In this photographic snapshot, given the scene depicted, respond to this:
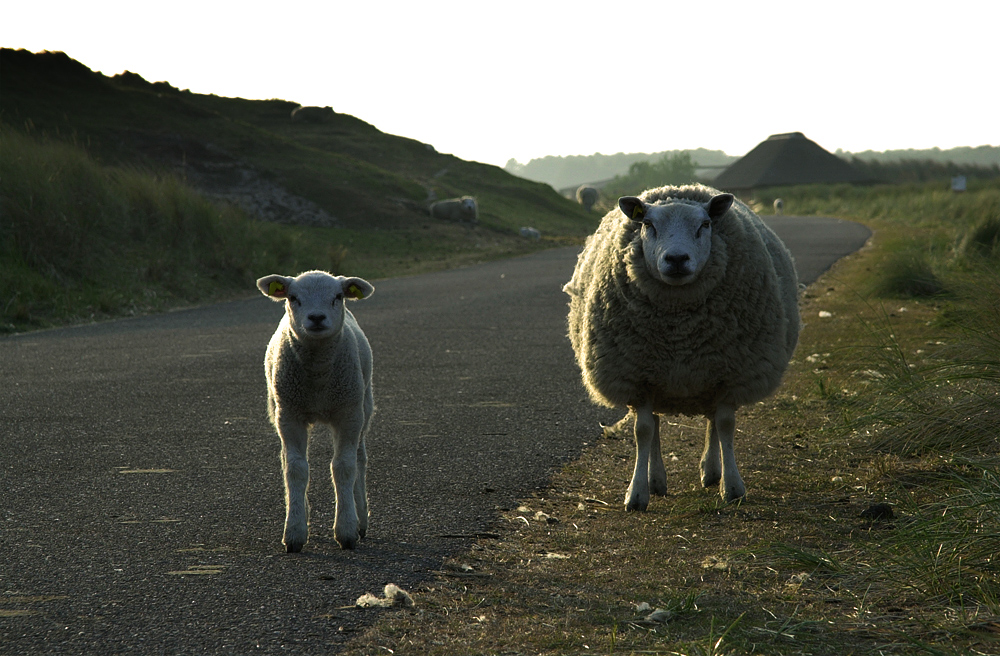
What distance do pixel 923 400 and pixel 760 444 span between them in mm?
1014

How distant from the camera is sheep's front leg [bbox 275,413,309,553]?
12.8ft

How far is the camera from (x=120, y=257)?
14.8m

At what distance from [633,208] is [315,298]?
1.89 m

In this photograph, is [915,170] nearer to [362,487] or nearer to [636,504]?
[636,504]

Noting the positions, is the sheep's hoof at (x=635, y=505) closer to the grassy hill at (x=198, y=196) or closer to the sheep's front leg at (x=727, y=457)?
the sheep's front leg at (x=727, y=457)

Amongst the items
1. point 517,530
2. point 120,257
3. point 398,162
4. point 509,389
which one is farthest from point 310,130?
point 517,530

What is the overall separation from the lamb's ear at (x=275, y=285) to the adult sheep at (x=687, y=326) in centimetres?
182

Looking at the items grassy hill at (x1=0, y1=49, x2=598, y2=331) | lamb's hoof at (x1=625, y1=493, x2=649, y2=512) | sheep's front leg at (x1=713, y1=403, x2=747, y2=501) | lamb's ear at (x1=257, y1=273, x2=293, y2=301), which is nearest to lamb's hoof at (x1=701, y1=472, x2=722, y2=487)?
sheep's front leg at (x1=713, y1=403, x2=747, y2=501)

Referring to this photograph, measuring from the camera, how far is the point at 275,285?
432 centimetres

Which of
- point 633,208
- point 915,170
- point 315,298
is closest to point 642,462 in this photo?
point 633,208

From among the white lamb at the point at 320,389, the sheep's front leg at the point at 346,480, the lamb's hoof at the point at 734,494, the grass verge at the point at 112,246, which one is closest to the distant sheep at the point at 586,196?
the grass verge at the point at 112,246

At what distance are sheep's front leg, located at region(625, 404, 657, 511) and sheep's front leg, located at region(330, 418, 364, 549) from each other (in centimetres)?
142

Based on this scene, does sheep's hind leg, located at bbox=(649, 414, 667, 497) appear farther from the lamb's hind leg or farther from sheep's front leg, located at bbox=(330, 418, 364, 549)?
sheep's front leg, located at bbox=(330, 418, 364, 549)

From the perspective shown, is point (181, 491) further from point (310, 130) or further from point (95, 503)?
point (310, 130)
